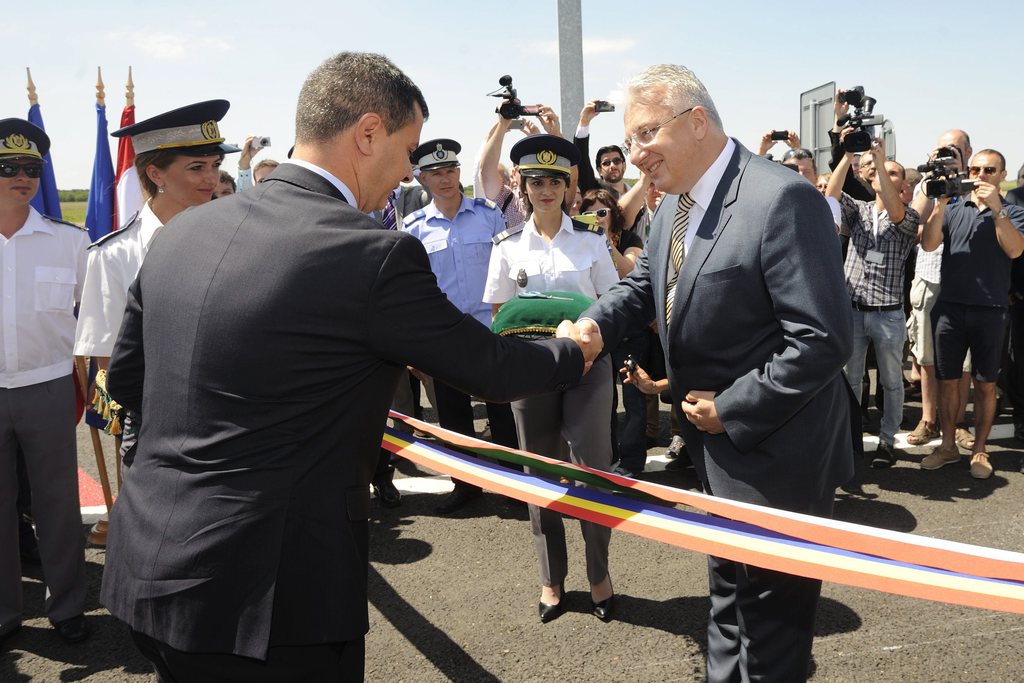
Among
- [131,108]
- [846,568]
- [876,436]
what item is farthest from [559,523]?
[131,108]

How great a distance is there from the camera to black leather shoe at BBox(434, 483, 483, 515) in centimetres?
575

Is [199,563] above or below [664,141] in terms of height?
below

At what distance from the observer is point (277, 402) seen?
6.02 ft

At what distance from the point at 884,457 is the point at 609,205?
118 inches

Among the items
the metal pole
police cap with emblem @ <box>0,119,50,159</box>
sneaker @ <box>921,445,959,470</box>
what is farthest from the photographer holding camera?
police cap with emblem @ <box>0,119,50,159</box>

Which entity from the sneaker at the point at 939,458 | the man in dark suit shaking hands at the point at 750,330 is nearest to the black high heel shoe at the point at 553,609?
the man in dark suit shaking hands at the point at 750,330

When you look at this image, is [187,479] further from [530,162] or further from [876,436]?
[876,436]

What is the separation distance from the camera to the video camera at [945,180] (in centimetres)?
A: 594

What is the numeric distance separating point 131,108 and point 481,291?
14.5 ft

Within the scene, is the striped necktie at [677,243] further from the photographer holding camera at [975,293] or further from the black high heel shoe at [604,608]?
the photographer holding camera at [975,293]

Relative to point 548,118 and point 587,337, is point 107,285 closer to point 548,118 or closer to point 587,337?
point 587,337

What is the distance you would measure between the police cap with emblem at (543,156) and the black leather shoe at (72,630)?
3.36 m

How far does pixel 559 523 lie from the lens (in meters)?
4.15

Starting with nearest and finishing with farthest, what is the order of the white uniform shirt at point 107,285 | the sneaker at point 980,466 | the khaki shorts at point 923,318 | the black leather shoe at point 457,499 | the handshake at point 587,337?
the handshake at point 587,337 → the white uniform shirt at point 107,285 → the black leather shoe at point 457,499 → the sneaker at point 980,466 → the khaki shorts at point 923,318
